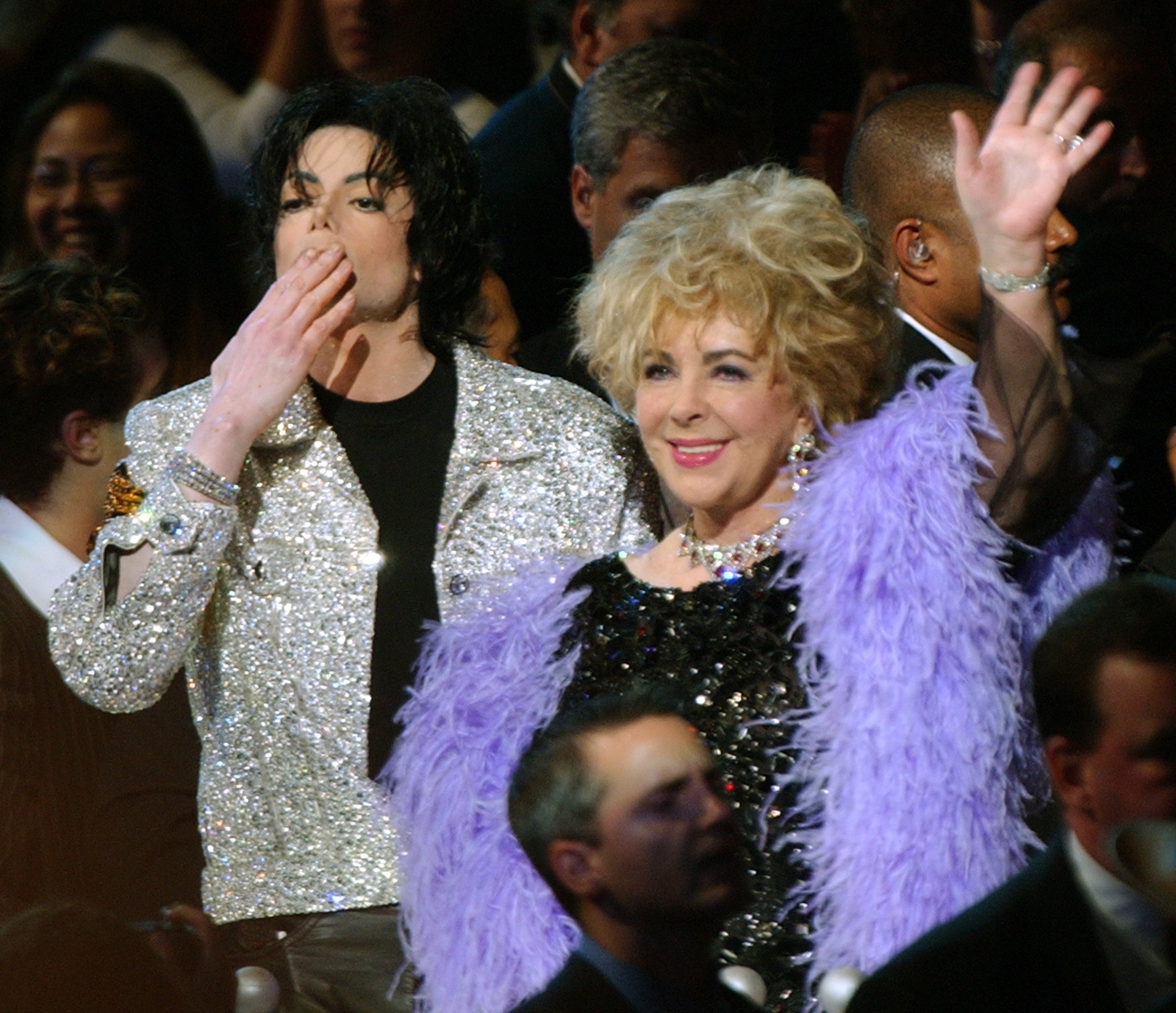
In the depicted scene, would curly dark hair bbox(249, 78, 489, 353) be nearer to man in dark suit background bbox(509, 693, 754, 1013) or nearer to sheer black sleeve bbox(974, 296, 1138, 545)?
sheer black sleeve bbox(974, 296, 1138, 545)

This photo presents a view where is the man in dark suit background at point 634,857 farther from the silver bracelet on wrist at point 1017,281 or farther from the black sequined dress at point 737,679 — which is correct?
the silver bracelet on wrist at point 1017,281

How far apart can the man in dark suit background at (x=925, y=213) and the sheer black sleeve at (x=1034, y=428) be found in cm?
56

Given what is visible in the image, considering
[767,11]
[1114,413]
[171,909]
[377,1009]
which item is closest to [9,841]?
[377,1009]

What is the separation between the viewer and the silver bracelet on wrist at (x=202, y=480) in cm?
224

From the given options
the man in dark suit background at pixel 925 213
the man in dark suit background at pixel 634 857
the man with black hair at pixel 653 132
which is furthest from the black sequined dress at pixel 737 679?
the man with black hair at pixel 653 132

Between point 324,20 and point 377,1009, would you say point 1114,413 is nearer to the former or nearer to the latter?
point 377,1009

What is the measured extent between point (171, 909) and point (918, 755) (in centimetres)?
78

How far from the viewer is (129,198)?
3.12 m

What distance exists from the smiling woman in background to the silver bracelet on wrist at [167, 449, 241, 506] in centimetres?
81

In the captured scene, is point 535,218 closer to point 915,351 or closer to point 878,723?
point 915,351

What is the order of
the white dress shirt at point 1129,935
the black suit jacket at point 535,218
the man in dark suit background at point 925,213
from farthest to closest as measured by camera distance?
the black suit jacket at point 535,218 < the man in dark suit background at point 925,213 < the white dress shirt at point 1129,935

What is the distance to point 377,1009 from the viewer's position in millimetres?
2250

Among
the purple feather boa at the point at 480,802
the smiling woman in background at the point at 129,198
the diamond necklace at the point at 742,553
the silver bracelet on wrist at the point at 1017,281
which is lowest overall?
the purple feather boa at the point at 480,802

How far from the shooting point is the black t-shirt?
7.58 feet
